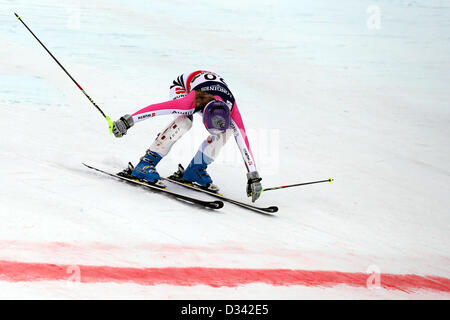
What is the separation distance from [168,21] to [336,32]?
3429 mm

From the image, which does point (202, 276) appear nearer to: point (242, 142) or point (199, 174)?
point (242, 142)

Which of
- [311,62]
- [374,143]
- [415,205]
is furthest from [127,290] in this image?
[311,62]

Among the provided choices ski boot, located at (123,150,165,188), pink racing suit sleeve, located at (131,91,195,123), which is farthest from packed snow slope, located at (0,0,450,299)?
pink racing suit sleeve, located at (131,91,195,123)

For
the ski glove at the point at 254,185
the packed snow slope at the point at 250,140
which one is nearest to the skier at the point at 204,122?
the ski glove at the point at 254,185

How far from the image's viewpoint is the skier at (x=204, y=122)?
4.18 meters

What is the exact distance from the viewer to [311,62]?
9.91 m

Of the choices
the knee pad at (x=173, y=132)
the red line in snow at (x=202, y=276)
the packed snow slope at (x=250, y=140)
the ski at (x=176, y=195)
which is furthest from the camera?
the knee pad at (x=173, y=132)

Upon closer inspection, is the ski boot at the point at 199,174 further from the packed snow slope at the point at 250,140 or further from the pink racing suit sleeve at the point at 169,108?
the pink racing suit sleeve at the point at 169,108

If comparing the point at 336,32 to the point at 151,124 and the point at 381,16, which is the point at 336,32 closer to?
the point at 381,16

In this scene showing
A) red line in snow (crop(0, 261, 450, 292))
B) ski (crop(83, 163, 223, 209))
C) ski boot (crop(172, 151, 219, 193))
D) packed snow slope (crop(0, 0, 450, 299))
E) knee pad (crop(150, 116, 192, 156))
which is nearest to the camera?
red line in snow (crop(0, 261, 450, 292))

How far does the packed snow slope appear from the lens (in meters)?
3.34

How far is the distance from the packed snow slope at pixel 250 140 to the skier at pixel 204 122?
0.94 feet

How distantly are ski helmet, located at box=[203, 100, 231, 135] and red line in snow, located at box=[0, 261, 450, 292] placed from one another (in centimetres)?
127

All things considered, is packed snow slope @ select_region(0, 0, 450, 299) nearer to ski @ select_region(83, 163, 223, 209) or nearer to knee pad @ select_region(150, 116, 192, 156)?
ski @ select_region(83, 163, 223, 209)
